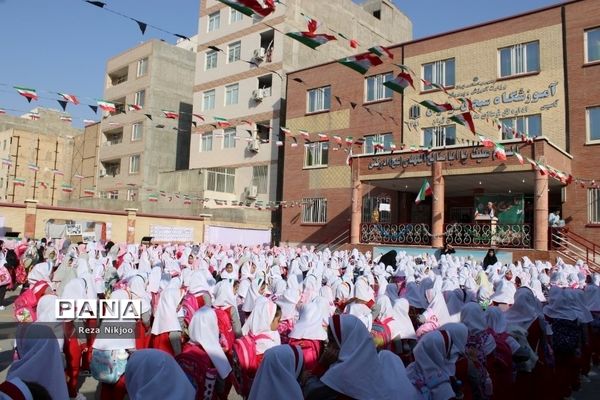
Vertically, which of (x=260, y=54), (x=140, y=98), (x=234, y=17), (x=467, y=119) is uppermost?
(x=234, y=17)

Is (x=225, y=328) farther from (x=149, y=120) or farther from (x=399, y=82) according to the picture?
(x=149, y=120)

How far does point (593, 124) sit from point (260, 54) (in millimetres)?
19584

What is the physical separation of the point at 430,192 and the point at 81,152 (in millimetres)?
38672

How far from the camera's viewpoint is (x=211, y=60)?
115ft

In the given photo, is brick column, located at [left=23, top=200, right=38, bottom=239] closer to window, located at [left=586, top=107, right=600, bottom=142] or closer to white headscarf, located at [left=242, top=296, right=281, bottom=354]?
white headscarf, located at [left=242, top=296, right=281, bottom=354]

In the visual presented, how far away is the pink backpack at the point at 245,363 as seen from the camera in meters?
4.45

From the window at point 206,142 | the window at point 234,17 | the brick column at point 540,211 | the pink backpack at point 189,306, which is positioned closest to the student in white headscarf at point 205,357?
the pink backpack at point 189,306

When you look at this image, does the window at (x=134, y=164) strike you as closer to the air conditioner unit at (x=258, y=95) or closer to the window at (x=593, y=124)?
the air conditioner unit at (x=258, y=95)

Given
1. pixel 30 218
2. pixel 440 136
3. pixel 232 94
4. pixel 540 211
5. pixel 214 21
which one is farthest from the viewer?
pixel 214 21

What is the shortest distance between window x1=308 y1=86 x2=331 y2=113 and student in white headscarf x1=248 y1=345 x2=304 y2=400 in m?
25.4

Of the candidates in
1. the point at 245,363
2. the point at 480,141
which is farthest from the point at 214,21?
the point at 245,363

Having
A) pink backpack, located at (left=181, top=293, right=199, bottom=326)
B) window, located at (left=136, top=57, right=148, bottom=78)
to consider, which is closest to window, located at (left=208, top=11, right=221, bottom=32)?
window, located at (left=136, top=57, right=148, bottom=78)

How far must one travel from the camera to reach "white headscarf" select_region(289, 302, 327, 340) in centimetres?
481

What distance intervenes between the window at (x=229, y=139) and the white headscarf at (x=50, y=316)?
28.5 m
